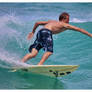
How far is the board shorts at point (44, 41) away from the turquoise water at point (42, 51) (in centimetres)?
5

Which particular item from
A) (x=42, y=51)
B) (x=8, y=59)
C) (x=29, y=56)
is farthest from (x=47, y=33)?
(x=8, y=59)

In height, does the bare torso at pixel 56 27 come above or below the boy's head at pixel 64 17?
below

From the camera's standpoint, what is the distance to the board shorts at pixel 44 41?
7.79 feet

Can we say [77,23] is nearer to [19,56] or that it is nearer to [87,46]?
[87,46]

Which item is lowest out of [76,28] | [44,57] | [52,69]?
[52,69]

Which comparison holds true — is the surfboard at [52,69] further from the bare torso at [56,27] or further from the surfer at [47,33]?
the bare torso at [56,27]

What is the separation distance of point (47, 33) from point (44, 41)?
0.09m

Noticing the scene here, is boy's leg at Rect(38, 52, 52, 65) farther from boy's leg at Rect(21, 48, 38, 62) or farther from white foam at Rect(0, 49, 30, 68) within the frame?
white foam at Rect(0, 49, 30, 68)

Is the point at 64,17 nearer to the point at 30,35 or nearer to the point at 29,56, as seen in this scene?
the point at 30,35

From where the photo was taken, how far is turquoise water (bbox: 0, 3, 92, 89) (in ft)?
7.70

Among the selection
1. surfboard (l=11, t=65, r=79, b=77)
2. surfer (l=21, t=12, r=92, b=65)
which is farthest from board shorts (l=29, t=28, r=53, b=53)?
surfboard (l=11, t=65, r=79, b=77)

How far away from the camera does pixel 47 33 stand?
2.39 m

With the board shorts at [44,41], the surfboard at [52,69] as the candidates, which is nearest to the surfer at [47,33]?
the board shorts at [44,41]

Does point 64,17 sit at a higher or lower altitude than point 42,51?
higher
